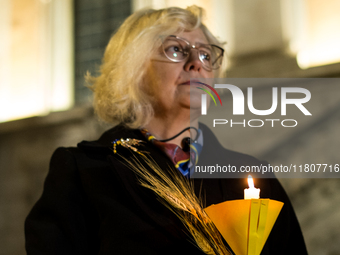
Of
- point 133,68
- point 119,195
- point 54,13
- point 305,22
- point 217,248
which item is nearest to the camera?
point 217,248

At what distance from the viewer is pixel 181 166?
1.30 metres

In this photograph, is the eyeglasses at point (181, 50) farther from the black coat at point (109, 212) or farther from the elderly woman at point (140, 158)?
the black coat at point (109, 212)

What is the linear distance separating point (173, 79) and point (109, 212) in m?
0.54

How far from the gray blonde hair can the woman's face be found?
43mm

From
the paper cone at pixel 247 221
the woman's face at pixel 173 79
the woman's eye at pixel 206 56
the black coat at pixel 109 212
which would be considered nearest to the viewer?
the paper cone at pixel 247 221

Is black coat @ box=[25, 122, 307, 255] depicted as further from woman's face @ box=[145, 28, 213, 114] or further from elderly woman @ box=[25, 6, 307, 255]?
woman's face @ box=[145, 28, 213, 114]

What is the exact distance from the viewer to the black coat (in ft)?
3.72

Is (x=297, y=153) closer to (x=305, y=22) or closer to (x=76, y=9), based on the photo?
(x=305, y=22)

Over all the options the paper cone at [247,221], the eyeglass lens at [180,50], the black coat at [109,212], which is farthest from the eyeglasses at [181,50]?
the paper cone at [247,221]

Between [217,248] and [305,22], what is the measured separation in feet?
15.0

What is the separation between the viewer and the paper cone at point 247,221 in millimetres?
812

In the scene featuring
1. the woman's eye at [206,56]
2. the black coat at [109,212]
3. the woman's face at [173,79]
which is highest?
the woman's eye at [206,56]

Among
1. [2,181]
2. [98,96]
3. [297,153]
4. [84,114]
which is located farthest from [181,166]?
[2,181]

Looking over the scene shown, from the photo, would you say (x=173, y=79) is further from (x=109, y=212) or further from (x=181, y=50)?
(x=109, y=212)
